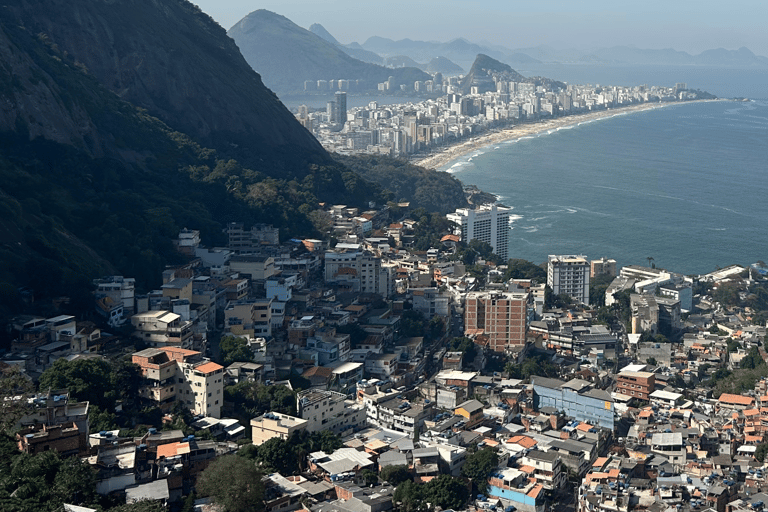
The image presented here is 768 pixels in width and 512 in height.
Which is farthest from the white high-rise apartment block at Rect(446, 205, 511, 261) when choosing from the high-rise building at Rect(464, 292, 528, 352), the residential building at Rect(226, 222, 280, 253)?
the high-rise building at Rect(464, 292, 528, 352)

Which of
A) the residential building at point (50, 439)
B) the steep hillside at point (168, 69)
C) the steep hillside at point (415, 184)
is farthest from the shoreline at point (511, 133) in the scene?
the residential building at point (50, 439)

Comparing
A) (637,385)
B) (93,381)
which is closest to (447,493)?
(93,381)

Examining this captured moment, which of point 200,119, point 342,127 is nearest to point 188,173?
point 200,119

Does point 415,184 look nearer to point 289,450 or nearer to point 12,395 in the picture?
point 289,450

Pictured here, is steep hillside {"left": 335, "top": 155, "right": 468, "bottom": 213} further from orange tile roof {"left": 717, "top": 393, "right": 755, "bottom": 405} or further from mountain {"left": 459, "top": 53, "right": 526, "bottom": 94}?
mountain {"left": 459, "top": 53, "right": 526, "bottom": 94}

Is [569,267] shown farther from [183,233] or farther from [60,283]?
[60,283]

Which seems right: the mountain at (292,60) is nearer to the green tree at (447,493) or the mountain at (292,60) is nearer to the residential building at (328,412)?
the residential building at (328,412)
